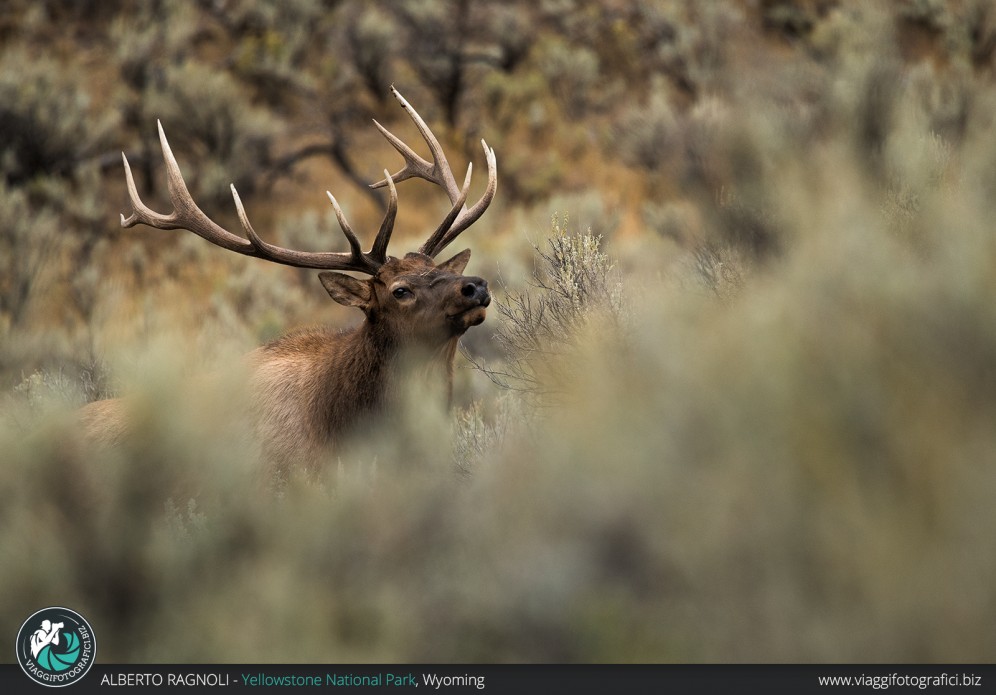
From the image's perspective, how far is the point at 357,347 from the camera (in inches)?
195

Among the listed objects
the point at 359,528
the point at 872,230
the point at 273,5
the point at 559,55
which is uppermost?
the point at 273,5

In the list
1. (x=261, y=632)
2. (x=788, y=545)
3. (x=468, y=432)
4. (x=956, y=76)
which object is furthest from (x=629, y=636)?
(x=956, y=76)

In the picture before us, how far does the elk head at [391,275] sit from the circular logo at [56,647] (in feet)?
7.47

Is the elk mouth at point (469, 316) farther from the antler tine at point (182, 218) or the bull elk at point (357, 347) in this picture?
the antler tine at point (182, 218)

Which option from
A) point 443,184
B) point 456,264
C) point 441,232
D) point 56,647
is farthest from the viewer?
point 443,184

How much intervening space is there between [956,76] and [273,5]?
11.6 m

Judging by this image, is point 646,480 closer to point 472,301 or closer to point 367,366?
point 472,301

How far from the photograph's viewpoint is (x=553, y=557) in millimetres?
2434

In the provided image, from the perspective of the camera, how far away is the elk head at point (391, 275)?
4.69 m

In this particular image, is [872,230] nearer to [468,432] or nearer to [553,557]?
[553,557]

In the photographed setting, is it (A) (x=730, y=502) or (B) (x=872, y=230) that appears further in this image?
(B) (x=872, y=230)

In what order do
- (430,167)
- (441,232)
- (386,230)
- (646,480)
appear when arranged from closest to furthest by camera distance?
(646,480) < (386,230) < (441,232) < (430,167)

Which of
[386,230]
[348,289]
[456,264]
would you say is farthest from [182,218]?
[456,264]

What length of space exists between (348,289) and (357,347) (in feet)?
0.98
